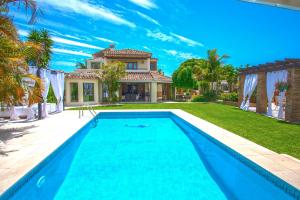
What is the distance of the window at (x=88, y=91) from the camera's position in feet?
80.2

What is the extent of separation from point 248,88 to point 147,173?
47.0ft

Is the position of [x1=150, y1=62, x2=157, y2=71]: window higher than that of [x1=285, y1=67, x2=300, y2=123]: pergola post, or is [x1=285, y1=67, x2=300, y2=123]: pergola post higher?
[x1=150, y1=62, x2=157, y2=71]: window

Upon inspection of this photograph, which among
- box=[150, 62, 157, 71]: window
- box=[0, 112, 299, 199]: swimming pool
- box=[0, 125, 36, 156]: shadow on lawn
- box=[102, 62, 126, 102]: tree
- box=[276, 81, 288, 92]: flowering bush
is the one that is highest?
box=[150, 62, 157, 71]: window

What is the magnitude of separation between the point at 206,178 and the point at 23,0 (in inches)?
328

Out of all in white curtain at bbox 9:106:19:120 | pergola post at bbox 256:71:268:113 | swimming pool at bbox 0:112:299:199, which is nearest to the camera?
swimming pool at bbox 0:112:299:199

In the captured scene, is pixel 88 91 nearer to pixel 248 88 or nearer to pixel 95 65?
pixel 95 65

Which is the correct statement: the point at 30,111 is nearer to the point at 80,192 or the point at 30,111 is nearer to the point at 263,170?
the point at 80,192

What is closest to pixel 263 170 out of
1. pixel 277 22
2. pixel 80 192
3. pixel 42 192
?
pixel 80 192

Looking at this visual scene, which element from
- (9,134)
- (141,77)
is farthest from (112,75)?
(9,134)

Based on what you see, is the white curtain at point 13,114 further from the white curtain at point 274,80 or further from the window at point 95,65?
the window at point 95,65

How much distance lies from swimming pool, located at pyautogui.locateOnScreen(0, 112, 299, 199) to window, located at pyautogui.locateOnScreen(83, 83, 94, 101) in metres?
15.2

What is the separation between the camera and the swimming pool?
498 centimetres

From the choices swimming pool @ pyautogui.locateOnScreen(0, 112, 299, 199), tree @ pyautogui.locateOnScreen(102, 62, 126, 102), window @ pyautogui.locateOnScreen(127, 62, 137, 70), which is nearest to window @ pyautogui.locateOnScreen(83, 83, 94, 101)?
tree @ pyautogui.locateOnScreen(102, 62, 126, 102)

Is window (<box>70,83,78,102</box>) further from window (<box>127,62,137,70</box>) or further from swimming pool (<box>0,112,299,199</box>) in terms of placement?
swimming pool (<box>0,112,299,199</box>)
